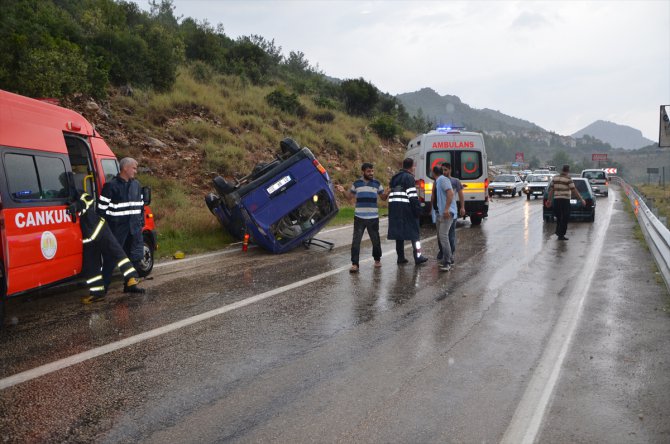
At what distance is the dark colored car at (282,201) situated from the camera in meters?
10.4

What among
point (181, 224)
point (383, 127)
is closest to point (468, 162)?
point (181, 224)

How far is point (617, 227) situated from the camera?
645 inches

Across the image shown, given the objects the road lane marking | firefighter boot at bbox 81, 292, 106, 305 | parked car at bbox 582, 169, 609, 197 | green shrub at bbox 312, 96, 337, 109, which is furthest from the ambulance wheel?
parked car at bbox 582, 169, 609, 197

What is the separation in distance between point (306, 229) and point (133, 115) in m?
12.6

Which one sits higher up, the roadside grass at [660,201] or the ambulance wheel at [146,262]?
the ambulance wheel at [146,262]

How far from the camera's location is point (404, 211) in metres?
9.80

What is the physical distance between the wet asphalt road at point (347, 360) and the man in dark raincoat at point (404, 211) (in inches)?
39.0

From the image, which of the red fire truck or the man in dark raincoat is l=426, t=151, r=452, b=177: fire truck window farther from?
the red fire truck

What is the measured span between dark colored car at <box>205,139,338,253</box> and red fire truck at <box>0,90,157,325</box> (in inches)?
129

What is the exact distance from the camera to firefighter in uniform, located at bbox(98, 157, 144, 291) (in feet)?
24.4

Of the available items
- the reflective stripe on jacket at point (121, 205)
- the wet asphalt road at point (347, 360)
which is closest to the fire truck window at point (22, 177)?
the reflective stripe on jacket at point (121, 205)

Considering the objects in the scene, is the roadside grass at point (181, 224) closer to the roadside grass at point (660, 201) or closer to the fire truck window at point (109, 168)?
the fire truck window at point (109, 168)

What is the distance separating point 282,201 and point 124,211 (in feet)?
11.7

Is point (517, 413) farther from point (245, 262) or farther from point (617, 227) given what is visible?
point (617, 227)
